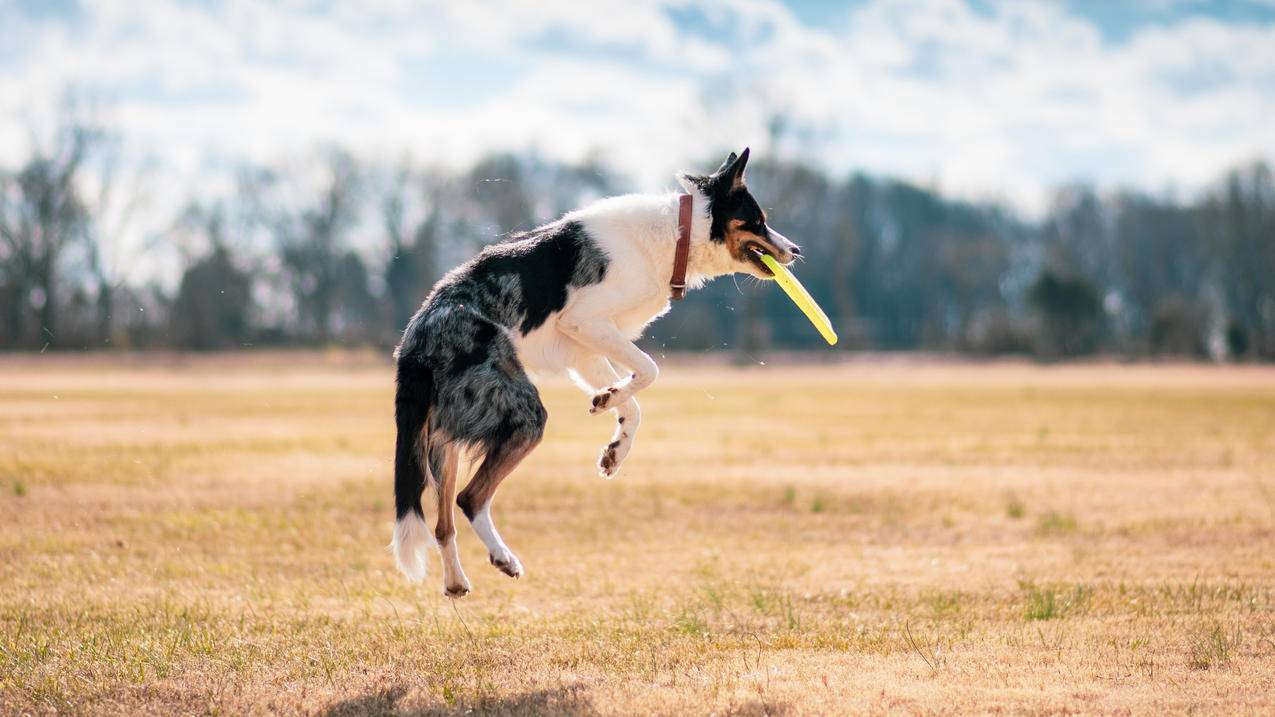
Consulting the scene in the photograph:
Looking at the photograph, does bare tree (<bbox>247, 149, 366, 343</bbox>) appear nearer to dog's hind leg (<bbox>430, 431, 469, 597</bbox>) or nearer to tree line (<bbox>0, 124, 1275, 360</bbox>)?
tree line (<bbox>0, 124, 1275, 360</bbox>)

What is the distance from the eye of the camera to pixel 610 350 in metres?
7.75

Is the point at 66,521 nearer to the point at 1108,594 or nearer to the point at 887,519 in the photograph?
the point at 887,519

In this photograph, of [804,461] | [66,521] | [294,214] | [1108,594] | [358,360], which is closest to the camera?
[1108,594]

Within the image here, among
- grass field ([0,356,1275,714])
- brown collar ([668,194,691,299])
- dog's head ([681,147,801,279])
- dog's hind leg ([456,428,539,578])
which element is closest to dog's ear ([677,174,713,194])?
dog's head ([681,147,801,279])

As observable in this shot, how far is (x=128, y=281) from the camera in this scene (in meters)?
60.8

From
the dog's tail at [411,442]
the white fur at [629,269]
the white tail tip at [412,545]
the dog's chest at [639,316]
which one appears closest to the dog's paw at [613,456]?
the white fur at [629,269]

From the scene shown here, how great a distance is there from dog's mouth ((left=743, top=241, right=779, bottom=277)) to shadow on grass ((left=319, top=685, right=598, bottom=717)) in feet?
11.2

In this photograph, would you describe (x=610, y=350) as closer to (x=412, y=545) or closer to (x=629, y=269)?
(x=629, y=269)

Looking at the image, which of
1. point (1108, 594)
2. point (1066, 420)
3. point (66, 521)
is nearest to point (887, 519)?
point (1108, 594)

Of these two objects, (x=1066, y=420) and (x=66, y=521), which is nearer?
(x=66, y=521)

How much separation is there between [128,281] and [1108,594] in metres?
60.1

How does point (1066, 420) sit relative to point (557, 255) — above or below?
below

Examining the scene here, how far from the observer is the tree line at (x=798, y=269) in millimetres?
58781

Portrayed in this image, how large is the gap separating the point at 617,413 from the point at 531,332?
0.95m
